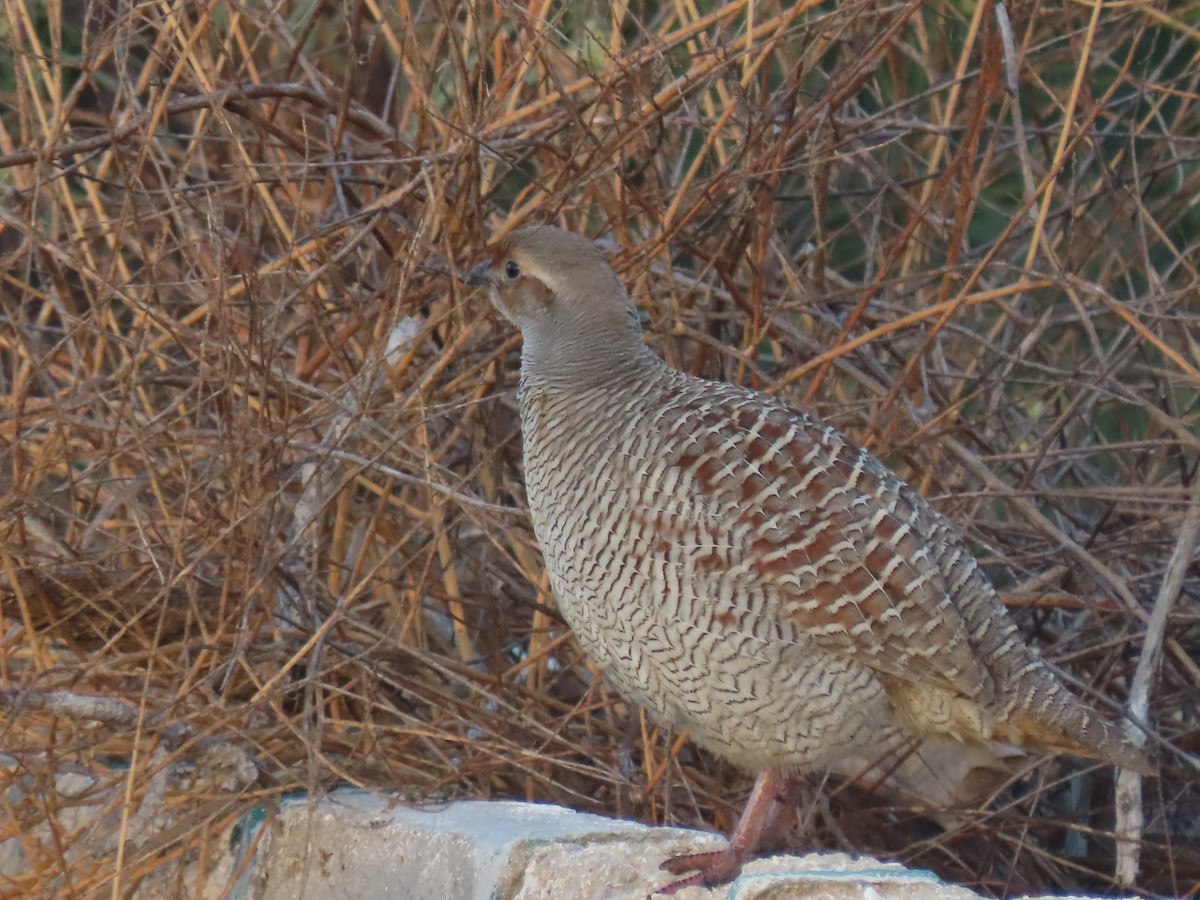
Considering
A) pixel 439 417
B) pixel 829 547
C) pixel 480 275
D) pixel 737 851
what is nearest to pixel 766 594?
pixel 829 547

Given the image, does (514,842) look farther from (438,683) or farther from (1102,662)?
(1102,662)

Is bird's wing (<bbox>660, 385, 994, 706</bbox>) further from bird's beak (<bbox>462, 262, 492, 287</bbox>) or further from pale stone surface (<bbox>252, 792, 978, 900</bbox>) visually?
bird's beak (<bbox>462, 262, 492, 287</bbox>)

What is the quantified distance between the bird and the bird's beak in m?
0.44

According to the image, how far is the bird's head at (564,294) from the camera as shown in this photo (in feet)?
10.7

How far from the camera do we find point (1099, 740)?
294 centimetres

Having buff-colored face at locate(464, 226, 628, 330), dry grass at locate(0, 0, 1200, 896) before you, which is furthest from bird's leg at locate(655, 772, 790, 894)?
buff-colored face at locate(464, 226, 628, 330)

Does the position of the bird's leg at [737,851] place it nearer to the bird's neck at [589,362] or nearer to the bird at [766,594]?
the bird at [766,594]

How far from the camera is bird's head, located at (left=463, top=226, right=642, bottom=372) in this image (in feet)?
10.7

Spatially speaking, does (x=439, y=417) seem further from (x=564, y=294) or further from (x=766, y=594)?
(x=766, y=594)

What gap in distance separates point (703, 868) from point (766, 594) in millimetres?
518

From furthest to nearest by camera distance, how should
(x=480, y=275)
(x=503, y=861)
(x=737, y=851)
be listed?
(x=480, y=275) → (x=737, y=851) → (x=503, y=861)

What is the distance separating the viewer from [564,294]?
3.29m

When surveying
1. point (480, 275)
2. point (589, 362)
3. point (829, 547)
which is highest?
point (480, 275)

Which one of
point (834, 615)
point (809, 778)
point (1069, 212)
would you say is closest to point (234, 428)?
point (834, 615)
